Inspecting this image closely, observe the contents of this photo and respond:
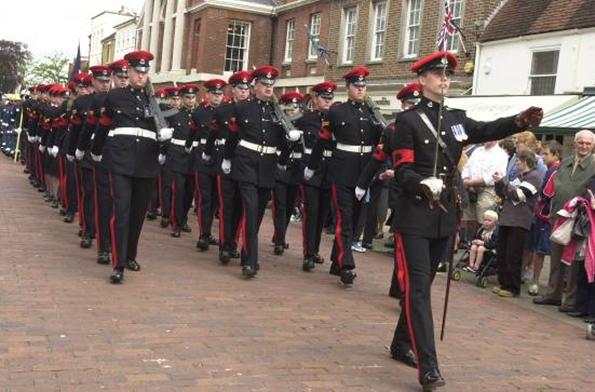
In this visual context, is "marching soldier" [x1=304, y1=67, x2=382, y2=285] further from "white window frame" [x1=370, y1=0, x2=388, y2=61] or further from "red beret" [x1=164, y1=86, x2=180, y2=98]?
"white window frame" [x1=370, y1=0, x2=388, y2=61]

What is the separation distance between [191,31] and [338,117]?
29330 millimetres

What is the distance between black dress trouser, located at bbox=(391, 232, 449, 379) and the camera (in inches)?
197

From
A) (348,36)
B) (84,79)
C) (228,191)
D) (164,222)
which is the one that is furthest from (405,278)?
(348,36)

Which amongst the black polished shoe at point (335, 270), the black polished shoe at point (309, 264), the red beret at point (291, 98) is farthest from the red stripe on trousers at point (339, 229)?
the red beret at point (291, 98)

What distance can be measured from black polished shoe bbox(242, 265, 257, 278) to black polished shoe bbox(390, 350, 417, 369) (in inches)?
110

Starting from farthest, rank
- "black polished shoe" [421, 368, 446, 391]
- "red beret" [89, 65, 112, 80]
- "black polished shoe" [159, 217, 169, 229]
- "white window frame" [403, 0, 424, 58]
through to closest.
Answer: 1. "white window frame" [403, 0, 424, 58]
2. "black polished shoe" [159, 217, 169, 229]
3. "red beret" [89, 65, 112, 80]
4. "black polished shoe" [421, 368, 446, 391]

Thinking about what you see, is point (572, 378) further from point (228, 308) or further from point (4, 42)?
point (4, 42)

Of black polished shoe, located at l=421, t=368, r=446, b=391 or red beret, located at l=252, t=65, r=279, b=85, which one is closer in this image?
black polished shoe, located at l=421, t=368, r=446, b=391

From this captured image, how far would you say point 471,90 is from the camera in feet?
63.0

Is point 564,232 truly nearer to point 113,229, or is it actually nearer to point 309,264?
point 309,264

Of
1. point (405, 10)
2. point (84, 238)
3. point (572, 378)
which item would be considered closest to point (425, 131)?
point (572, 378)

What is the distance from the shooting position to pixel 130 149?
782 cm

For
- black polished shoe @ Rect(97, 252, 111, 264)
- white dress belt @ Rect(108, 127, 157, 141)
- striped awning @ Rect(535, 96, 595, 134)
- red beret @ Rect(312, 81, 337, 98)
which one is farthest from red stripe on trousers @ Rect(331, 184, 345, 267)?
striped awning @ Rect(535, 96, 595, 134)

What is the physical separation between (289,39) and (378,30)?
317 inches
